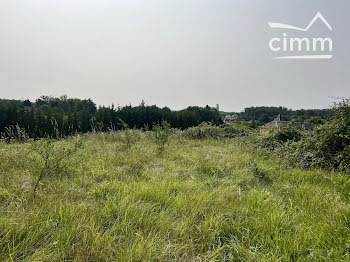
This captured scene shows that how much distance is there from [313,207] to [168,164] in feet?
7.82

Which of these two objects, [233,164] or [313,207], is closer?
[313,207]

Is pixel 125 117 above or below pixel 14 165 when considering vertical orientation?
above

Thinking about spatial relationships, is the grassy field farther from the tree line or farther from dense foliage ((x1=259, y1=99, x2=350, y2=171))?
the tree line

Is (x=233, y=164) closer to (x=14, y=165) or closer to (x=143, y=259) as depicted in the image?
(x=143, y=259)

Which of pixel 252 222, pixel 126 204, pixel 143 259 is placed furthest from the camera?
pixel 126 204

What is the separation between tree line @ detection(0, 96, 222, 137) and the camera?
20241mm

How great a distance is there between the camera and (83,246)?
1.27 m

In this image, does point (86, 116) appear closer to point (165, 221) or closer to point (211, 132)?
point (211, 132)


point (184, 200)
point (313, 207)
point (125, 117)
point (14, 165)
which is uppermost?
point (125, 117)

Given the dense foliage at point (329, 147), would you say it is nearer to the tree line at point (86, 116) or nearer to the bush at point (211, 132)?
the bush at point (211, 132)

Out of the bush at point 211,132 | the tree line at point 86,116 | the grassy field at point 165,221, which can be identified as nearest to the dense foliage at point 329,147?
the grassy field at point 165,221

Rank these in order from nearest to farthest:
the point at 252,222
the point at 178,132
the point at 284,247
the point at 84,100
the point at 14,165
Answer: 1. the point at 284,247
2. the point at 252,222
3. the point at 14,165
4. the point at 178,132
5. the point at 84,100

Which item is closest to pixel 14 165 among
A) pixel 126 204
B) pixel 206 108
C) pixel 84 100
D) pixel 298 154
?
pixel 126 204

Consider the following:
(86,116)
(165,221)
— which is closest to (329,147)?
(165,221)
